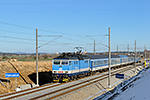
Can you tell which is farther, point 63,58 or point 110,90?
point 63,58

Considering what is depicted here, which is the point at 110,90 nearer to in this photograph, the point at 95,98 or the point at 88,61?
the point at 95,98

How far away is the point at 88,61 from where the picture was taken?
107 ft

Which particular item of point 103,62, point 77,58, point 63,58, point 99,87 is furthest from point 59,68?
point 103,62

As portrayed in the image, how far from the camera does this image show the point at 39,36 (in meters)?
24.2

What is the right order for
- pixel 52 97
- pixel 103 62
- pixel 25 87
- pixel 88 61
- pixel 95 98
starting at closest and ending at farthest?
pixel 52 97, pixel 95 98, pixel 25 87, pixel 88 61, pixel 103 62

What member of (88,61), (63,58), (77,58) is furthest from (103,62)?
(63,58)

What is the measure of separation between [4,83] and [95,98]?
1195cm

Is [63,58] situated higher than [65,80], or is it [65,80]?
[63,58]

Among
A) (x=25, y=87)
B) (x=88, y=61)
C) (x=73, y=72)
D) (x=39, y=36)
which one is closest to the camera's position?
(x=25, y=87)

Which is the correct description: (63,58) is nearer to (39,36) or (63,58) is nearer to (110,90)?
(39,36)

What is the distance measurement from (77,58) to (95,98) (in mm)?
10125

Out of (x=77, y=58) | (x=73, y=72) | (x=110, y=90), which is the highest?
(x=77, y=58)

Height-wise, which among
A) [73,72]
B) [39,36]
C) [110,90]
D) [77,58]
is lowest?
[110,90]

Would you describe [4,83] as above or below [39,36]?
below
